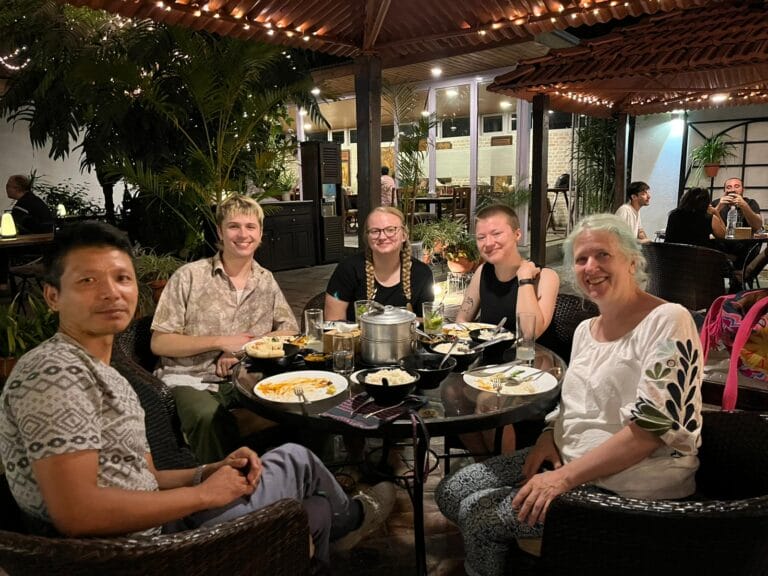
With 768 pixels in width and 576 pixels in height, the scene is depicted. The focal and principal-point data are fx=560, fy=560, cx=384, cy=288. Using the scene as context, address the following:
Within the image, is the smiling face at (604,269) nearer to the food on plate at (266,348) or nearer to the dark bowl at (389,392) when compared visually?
the dark bowl at (389,392)

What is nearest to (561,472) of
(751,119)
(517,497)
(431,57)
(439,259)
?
(517,497)

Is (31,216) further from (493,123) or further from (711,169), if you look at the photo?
(711,169)

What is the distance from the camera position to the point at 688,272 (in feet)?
15.0

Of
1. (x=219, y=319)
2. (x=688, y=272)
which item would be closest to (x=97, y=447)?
(x=219, y=319)

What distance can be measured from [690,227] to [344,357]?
5088 mm

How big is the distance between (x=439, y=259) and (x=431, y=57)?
2961 mm

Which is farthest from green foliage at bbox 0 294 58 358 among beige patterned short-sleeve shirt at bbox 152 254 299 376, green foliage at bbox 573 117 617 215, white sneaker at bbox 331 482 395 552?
green foliage at bbox 573 117 617 215

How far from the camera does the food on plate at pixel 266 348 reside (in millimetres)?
2146

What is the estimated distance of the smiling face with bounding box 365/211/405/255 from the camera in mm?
2818

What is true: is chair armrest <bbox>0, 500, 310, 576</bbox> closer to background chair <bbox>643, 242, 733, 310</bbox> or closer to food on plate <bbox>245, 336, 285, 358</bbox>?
food on plate <bbox>245, 336, 285, 358</bbox>

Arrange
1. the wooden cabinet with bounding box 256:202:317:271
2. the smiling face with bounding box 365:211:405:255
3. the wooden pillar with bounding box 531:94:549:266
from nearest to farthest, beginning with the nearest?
the smiling face with bounding box 365:211:405:255
the wooden pillar with bounding box 531:94:549:266
the wooden cabinet with bounding box 256:202:317:271

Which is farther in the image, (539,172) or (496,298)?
(539,172)

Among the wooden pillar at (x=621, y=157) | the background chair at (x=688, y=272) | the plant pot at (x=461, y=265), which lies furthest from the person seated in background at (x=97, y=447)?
the wooden pillar at (x=621, y=157)

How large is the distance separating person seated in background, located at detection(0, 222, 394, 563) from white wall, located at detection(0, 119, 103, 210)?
13.1 m
